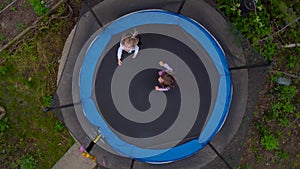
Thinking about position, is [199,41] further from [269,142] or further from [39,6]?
[39,6]

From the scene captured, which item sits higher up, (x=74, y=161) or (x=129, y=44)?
(x=129, y=44)

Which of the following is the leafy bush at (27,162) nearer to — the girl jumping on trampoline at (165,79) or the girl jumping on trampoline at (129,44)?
the girl jumping on trampoline at (129,44)

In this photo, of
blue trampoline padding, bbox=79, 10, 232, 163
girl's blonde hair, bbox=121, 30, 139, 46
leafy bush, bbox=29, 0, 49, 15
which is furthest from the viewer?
leafy bush, bbox=29, 0, 49, 15

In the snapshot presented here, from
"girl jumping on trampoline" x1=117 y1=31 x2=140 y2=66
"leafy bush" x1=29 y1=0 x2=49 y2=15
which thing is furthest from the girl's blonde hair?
"leafy bush" x1=29 y1=0 x2=49 y2=15

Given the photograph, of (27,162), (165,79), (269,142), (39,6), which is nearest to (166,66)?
(165,79)

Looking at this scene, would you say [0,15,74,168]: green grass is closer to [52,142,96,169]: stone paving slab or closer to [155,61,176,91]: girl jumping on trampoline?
[52,142,96,169]: stone paving slab

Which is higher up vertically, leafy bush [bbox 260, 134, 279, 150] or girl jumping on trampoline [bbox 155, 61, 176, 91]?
girl jumping on trampoline [bbox 155, 61, 176, 91]

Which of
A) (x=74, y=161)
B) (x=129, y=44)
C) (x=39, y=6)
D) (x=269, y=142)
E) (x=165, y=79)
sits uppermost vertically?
(x=39, y=6)
